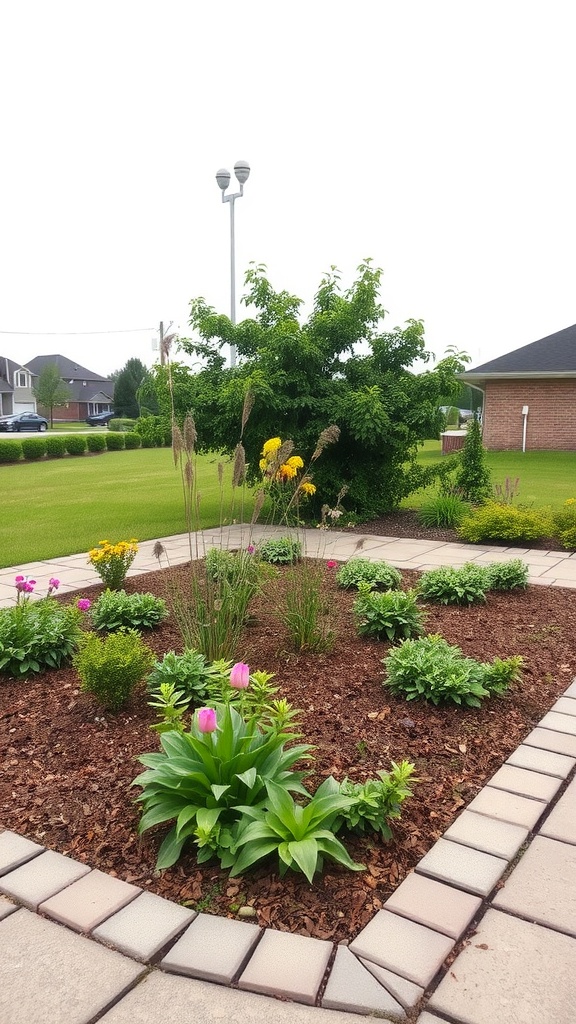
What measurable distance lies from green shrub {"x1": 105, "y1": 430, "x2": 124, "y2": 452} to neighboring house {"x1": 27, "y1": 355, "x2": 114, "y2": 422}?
37.6 m

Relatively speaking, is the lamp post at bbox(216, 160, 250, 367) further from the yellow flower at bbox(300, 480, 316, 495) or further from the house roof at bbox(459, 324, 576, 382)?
the yellow flower at bbox(300, 480, 316, 495)

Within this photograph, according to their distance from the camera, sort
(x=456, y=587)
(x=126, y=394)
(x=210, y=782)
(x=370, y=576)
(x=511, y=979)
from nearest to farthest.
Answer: (x=511, y=979), (x=210, y=782), (x=456, y=587), (x=370, y=576), (x=126, y=394)

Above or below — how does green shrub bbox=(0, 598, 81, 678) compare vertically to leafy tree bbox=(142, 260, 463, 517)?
below

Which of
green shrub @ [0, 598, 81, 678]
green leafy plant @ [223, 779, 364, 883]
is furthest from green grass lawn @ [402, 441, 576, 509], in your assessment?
green leafy plant @ [223, 779, 364, 883]

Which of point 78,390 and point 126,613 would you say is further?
point 78,390

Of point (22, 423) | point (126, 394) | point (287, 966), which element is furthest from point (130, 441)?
point (126, 394)

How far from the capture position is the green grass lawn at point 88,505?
706 centimetres

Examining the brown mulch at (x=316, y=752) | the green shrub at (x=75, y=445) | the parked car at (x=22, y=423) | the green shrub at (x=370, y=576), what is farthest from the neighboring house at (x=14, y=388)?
the brown mulch at (x=316, y=752)

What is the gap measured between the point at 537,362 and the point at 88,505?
12468 millimetres

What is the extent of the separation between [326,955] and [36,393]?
50.2m

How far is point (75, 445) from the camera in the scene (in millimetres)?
21578

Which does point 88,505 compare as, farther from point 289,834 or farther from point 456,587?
point 289,834

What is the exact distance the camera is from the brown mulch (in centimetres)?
170

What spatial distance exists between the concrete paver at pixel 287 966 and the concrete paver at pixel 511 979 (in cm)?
24
